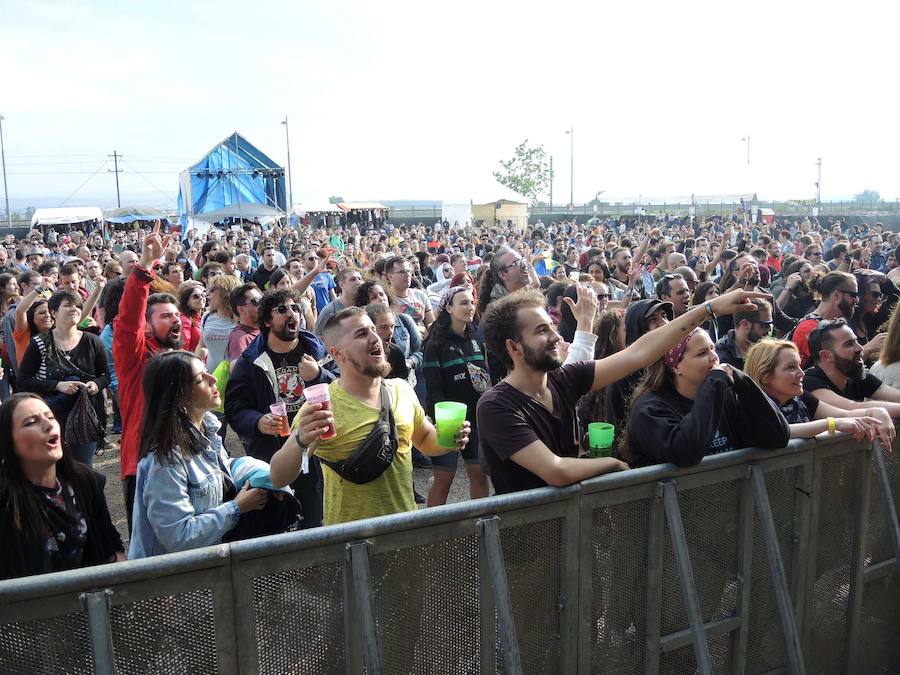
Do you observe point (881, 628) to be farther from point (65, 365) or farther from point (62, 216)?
point (62, 216)

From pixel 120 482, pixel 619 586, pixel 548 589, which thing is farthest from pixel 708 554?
pixel 120 482

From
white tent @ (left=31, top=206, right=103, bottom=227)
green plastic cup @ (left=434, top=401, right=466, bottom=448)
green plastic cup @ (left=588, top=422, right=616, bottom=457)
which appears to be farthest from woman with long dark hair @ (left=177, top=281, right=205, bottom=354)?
white tent @ (left=31, top=206, right=103, bottom=227)

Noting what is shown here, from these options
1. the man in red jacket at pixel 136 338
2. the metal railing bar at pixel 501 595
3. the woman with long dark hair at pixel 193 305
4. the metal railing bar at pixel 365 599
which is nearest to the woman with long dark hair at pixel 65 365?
the woman with long dark hair at pixel 193 305

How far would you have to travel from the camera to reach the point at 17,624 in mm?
2072

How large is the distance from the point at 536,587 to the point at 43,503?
6.34ft

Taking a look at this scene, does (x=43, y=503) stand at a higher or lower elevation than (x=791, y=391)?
lower

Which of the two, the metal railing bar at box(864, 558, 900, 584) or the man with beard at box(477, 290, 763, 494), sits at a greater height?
the man with beard at box(477, 290, 763, 494)

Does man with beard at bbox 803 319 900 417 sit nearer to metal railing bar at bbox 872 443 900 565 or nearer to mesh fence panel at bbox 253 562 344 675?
metal railing bar at bbox 872 443 900 565

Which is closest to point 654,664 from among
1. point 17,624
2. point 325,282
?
point 17,624

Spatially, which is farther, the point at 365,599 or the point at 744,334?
the point at 744,334

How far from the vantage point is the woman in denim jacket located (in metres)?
2.92

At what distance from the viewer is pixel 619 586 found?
2.96 m

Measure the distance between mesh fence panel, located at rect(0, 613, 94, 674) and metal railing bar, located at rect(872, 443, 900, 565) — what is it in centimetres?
342

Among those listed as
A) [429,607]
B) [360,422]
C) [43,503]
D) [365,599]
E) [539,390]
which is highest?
[539,390]
